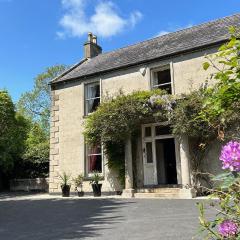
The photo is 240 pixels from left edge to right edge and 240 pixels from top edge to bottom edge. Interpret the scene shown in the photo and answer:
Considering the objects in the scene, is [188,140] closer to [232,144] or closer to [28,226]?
[28,226]

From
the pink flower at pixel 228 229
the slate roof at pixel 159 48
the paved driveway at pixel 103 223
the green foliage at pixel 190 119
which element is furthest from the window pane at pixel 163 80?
the pink flower at pixel 228 229

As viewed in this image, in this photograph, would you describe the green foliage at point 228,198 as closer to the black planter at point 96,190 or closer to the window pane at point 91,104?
the black planter at point 96,190

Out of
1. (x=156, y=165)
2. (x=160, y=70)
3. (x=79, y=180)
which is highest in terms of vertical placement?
(x=160, y=70)

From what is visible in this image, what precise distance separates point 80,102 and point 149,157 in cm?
484

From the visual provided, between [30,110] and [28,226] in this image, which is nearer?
[28,226]

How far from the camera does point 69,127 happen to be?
61.9ft

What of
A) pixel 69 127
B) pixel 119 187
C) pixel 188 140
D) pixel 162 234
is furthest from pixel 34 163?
pixel 162 234

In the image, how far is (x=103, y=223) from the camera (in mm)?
8391

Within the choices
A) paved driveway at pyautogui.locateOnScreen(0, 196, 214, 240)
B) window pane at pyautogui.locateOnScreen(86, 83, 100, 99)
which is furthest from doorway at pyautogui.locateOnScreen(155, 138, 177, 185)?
paved driveway at pyautogui.locateOnScreen(0, 196, 214, 240)

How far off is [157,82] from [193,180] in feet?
16.7

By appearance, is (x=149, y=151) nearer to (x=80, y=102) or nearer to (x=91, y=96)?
(x=91, y=96)

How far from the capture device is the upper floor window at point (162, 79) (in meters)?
16.7

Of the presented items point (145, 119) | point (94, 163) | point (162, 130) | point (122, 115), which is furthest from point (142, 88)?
point (94, 163)

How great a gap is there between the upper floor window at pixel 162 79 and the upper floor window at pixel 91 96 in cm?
321
